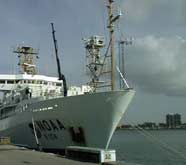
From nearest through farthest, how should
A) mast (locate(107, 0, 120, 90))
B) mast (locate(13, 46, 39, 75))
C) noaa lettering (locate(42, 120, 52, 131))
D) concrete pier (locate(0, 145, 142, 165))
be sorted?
concrete pier (locate(0, 145, 142, 165)) < mast (locate(107, 0, 120, 90)) < noaa lettering (locate(42, 120, 52, 131)) < mast (locate(13, 46, 39, 75))

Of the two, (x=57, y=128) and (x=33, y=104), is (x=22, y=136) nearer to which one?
(x=33, y=104)

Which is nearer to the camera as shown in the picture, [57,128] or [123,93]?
[123,93]

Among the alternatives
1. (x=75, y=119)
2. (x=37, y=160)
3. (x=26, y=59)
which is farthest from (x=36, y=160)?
(x=26, y=59)

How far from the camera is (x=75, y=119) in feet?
89.1

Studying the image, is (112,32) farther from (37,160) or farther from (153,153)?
(153,153)

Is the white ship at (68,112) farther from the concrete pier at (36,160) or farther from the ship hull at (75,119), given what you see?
the concrete pier at (36,160)

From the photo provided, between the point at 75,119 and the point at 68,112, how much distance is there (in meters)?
0.69

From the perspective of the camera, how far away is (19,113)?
3378 centimetres

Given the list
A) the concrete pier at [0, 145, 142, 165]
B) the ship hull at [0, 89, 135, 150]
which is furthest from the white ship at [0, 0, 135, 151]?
the concrete pier at [0, 145, 142, 165]

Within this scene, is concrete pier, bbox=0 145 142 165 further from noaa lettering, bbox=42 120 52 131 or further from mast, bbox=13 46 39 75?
mast, bbox=13 46 39 75

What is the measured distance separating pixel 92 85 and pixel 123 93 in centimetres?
446

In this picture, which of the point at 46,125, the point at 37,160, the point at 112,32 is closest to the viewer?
the point at 37,160

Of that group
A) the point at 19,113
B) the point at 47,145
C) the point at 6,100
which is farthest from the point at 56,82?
the point at 47,145

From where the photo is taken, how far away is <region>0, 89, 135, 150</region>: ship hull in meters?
25.4
